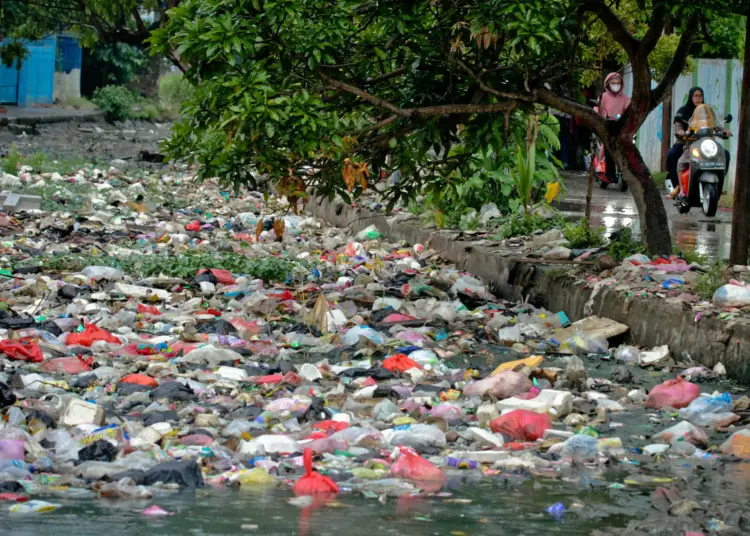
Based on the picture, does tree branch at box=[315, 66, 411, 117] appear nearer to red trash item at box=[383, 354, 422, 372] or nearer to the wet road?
red trash item at box=[383, 354, 422, 372]

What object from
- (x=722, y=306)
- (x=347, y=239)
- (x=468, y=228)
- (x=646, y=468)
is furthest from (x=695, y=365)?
(x=347, y=239)

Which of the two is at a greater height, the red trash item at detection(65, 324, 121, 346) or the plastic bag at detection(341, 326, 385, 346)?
the plastic bag at detection(341, 326, 385, 346)

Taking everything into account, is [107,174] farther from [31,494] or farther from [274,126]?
[31,494]

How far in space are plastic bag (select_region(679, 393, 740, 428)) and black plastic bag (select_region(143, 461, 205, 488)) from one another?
2165mm

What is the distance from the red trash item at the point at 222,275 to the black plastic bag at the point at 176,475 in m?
4.50

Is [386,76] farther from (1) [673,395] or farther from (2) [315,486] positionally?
(2) [315,486]

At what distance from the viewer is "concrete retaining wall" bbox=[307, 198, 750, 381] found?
5387 mm

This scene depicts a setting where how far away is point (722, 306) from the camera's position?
18.7 feet

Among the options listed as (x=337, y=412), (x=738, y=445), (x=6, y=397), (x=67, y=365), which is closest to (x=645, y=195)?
(x=738, y=445)

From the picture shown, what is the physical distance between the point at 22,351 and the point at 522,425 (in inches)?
101

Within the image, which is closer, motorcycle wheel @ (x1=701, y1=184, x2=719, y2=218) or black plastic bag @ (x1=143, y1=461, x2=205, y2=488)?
black plastic bag @ (x1=143, y1=461, x2=205, y2=488)

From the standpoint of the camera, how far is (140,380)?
16.3 ft

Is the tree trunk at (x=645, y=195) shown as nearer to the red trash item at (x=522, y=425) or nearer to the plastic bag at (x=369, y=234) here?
the red trash item at (x=522, y=425)

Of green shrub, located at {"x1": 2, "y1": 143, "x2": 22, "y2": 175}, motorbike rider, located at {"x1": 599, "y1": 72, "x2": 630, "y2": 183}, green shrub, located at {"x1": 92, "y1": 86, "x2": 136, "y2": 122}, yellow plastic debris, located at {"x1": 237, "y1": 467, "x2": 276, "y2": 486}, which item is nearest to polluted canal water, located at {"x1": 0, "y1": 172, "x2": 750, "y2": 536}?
yellow plastic debris, located at {"x1": 237, "y1": 467, "x2": 276, "y2": 486}
